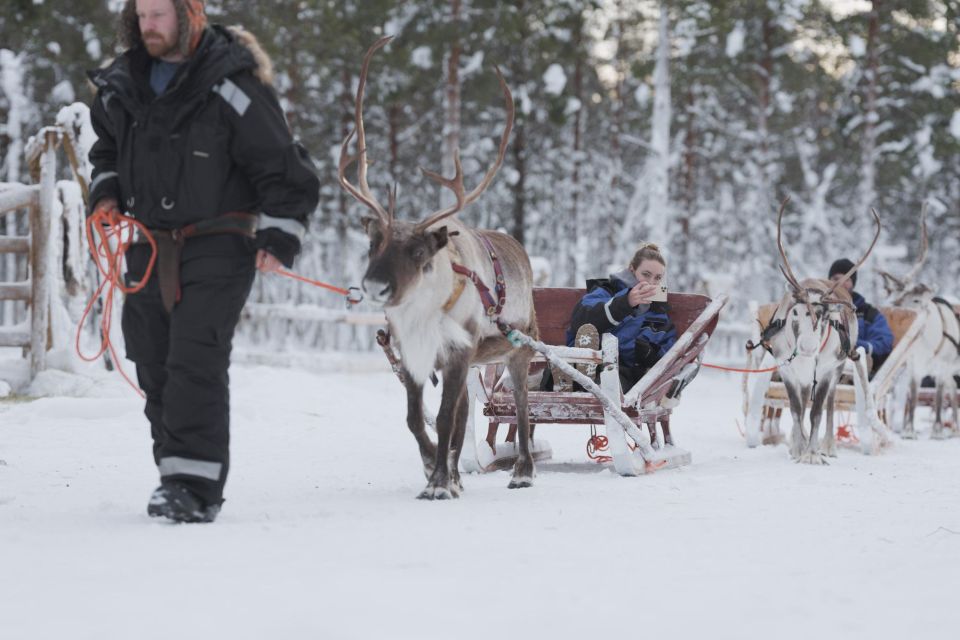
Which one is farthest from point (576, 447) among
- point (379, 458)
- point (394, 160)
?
point (394, 160)

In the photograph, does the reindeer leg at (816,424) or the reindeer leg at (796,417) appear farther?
the reindeer leg at (796,417)

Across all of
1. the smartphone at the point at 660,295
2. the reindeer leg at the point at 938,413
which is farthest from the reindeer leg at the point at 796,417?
the reindeer leg at the point at 938,413

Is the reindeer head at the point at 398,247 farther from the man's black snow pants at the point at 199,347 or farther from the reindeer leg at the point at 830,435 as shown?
the reindeer leg at the point at 830,435

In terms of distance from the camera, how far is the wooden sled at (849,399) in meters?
8.50

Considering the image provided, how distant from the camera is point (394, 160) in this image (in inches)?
1009

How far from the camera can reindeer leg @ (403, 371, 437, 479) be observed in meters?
5.22

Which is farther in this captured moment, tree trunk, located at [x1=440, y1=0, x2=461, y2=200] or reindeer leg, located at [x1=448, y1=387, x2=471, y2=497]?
tree trunk, located at [x1=440, y1=0, x2=461, y2=200]

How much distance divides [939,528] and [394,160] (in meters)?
22.1

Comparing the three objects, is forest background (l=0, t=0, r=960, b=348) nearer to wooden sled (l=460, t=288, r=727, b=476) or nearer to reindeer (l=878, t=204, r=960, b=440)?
reindeer (l=878, t=204, r=960, b=440)

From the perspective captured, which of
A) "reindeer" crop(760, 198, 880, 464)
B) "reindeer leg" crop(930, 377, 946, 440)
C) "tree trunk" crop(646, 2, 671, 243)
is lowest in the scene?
"reindeer leg" crop(930, 377, 946, 440)

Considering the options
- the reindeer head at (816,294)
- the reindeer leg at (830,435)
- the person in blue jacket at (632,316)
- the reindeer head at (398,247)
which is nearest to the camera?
the reindeer head at (398,247)

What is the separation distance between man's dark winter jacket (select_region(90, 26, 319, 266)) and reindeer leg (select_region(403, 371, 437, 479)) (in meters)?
1.26

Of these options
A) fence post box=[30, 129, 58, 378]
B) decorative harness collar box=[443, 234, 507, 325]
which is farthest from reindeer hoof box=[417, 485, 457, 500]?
fence post box=[30, 129, 58, 378]

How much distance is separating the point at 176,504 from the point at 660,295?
375 centimetres
